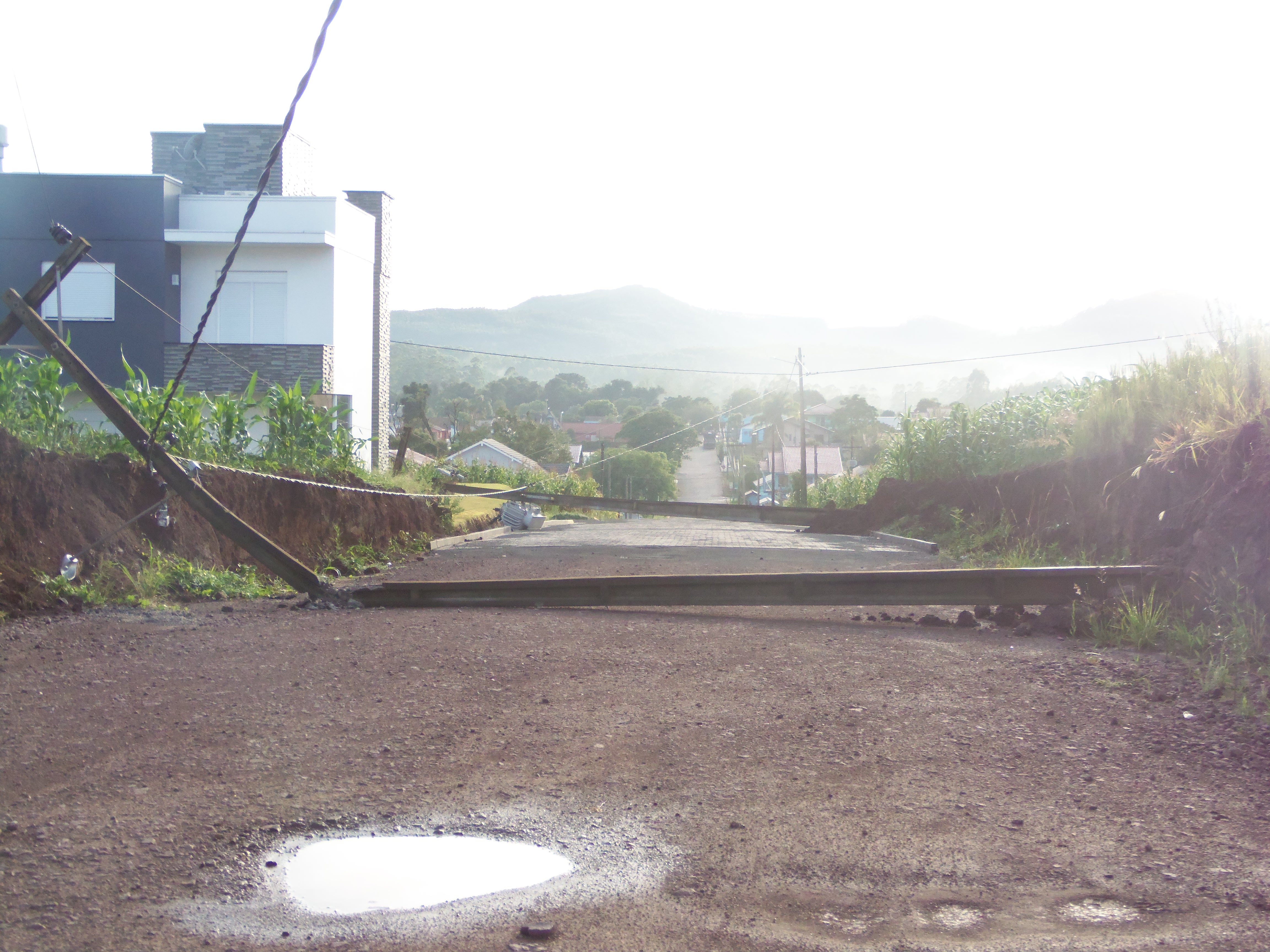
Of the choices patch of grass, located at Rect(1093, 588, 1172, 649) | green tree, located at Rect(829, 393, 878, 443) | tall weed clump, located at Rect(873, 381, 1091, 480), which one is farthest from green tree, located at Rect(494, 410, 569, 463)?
patch of grass, located at Rect(1093, 588, 1172, 649)

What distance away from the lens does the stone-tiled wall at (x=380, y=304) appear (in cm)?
3089

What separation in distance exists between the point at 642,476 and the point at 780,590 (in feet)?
260

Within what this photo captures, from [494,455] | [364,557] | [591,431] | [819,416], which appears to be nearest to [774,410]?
[494,455]

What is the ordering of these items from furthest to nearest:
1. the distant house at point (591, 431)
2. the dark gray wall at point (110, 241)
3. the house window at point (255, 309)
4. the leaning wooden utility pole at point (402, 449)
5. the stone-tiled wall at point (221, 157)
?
the distant house at point (591, 431)
the stone-tiled wall at point (221, 157)
the house window at point (255, 309)
the dark gray wall at point (110, 241)
the leaning wooden utility pole at point (402, 449)

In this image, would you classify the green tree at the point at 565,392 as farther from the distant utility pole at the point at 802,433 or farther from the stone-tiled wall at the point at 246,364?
the stone-tiled wall at the point at 246,364

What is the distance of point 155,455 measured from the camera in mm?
8141

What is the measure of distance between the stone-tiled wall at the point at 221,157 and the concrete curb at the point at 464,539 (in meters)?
14.0

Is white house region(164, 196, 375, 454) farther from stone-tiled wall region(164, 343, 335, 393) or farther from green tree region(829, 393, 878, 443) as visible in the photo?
green tree region(829, 393, 878, 443)

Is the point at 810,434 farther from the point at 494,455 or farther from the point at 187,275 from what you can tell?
the point at 187,275

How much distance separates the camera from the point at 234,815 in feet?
12.2

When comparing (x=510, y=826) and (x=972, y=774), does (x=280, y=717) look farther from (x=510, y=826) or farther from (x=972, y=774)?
(x=972, y=774)

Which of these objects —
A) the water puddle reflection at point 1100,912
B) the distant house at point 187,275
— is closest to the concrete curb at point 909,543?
the water puddle reflection at point 1100,912

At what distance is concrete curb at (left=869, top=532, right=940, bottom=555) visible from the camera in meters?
15.4

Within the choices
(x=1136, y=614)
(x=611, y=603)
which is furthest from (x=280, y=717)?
(x=1136, y=614)
